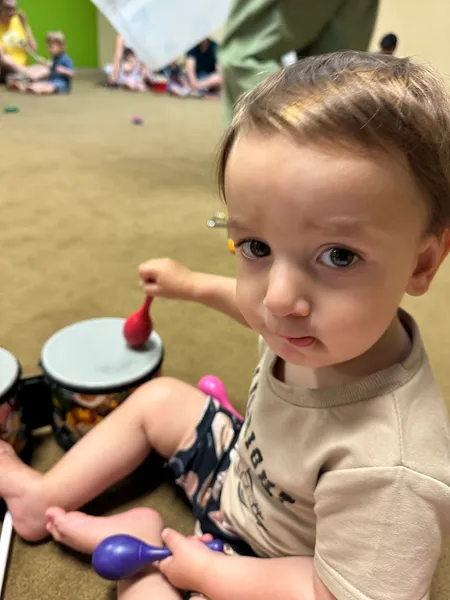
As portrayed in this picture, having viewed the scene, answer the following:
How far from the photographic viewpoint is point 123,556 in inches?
23.4

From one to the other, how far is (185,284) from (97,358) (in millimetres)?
152

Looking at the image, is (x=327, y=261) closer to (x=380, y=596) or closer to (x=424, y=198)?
(x=424, y=198)

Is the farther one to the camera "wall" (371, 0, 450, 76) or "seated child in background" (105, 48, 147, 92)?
"seated child in background" (105, 48, 147, 92)

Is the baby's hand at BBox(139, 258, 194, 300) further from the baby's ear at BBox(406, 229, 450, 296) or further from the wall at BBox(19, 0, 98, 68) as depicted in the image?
the wall at BBox(19, 0, 98, 68)

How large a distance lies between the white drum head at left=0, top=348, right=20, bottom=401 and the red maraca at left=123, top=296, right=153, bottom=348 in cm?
15

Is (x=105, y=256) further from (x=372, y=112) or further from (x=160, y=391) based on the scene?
(x=372, y=112)

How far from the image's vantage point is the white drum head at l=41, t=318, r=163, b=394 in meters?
0.74

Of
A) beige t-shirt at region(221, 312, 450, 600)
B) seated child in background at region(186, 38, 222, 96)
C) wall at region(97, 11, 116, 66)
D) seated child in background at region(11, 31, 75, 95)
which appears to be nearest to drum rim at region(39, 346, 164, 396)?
beige t-shirt at region(221, 312, 450, 600)

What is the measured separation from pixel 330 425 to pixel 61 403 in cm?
40

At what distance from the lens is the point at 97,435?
72cm

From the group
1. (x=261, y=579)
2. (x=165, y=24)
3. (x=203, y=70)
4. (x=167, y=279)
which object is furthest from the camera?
(x=203, y=70)

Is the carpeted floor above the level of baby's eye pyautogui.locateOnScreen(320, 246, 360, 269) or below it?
below

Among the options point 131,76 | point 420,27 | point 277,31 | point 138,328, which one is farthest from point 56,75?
point 138,328

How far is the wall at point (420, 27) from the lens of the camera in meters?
2.71
